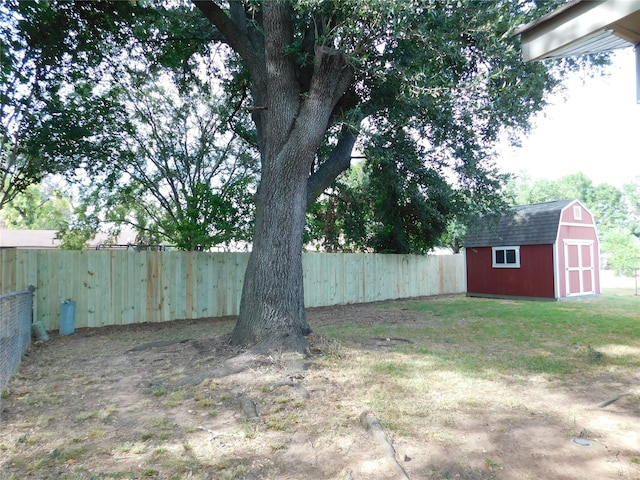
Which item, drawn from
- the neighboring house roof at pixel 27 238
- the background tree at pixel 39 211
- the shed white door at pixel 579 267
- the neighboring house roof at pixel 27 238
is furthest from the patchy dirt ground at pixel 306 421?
the background tree at pixel 39 211

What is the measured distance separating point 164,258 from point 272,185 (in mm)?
4483

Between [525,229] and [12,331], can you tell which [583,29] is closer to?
[12,331]

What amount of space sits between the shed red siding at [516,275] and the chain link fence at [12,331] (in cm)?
1497

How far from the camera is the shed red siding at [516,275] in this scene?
48.3 feet

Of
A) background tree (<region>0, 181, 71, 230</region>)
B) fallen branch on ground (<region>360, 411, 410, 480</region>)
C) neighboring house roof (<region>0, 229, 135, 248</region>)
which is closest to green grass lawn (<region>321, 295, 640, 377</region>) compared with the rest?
fallen branch on ground (<region>360, 411, 410, 480</region>)

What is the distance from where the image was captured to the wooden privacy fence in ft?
25.7

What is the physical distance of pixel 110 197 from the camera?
1329 centimetres

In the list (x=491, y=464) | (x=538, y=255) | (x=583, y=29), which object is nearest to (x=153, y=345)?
(x=491, y=464)

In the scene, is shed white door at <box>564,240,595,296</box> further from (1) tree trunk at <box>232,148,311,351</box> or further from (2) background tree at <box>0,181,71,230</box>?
(2) background tree at <box>0,181,71,230</box>

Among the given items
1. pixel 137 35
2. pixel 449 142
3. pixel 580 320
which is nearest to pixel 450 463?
pixel 449 142

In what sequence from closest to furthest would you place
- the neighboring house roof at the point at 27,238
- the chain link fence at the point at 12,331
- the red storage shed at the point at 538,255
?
1. the chain link fence at the point at 12,331
2. the red storage shed at the point at 538,255
3. the neighboring house roof at the point at 27,238

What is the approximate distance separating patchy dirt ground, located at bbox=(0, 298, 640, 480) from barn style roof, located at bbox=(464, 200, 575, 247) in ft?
34.1

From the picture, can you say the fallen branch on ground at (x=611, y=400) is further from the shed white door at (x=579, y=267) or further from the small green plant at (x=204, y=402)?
the shed white door at (x=579, y=267)

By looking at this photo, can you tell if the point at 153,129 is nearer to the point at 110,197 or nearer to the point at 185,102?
the point at 185,102
